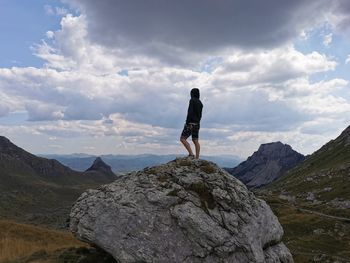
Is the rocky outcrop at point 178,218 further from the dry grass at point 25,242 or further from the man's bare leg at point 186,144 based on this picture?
the dry grass at point 25,242

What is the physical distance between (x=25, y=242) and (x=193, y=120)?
1630 centimetres

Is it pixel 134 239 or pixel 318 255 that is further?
pixel 318 255

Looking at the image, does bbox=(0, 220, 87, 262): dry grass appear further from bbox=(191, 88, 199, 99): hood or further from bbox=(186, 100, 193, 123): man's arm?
bbox=(191, 88, 199, 99): hood

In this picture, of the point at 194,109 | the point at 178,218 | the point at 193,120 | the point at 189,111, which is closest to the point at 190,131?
the point at 193,120

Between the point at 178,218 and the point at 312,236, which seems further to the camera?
the point at 312,236

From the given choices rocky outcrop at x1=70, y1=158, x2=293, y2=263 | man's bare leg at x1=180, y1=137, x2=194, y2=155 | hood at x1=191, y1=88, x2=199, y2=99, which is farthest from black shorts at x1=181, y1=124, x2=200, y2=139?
rocky outcrop at x1=70, y1=158, x2=293, y2=263

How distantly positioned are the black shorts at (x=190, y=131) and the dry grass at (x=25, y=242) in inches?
440

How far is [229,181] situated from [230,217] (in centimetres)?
266

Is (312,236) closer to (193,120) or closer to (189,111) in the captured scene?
(193,120)

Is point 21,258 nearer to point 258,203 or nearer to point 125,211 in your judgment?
point 125,211

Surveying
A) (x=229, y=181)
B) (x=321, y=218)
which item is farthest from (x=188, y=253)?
(x=321, y=218)

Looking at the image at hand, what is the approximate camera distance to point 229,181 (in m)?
25.5

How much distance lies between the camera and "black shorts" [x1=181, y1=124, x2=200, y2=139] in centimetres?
2741

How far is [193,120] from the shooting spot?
90.2ft
